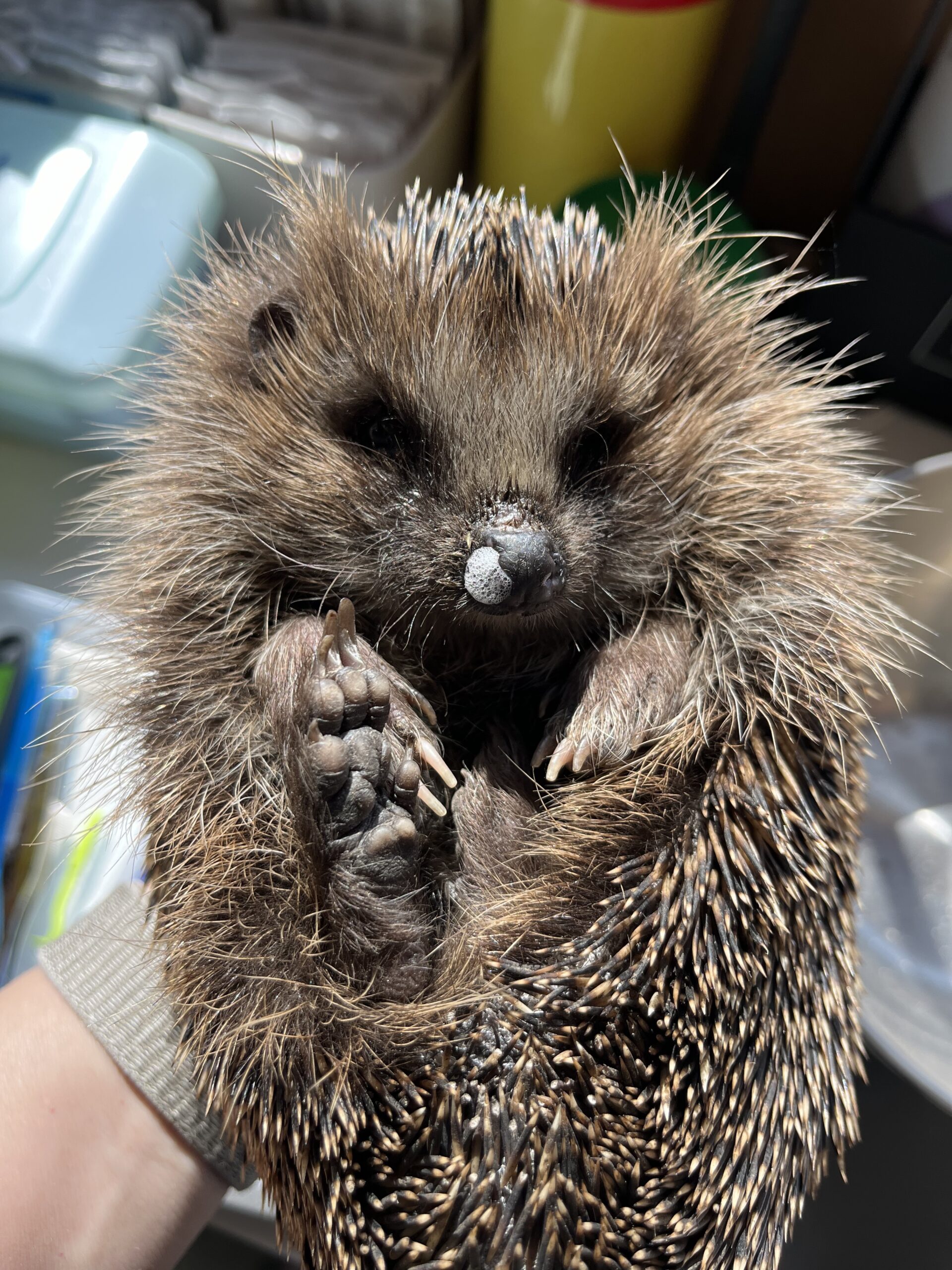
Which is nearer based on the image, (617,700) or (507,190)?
(617,700)

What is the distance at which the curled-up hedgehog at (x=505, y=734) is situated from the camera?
0.91 meters

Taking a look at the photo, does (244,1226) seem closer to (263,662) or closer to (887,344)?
(263,662)

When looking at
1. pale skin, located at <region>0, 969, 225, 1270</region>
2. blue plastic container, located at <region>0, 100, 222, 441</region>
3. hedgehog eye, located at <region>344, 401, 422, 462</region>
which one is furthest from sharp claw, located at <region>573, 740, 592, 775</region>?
blue plastic container, located at <region>0, 100, 222, 441</region>

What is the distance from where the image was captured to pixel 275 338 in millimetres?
1124

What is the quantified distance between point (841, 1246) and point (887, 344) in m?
1.83

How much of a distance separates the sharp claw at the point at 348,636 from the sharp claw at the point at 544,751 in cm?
25

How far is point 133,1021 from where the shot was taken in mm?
1308

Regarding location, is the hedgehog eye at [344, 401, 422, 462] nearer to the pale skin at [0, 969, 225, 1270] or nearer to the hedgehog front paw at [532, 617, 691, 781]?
the hedgehog front paw at [532, 617, 691, 781]

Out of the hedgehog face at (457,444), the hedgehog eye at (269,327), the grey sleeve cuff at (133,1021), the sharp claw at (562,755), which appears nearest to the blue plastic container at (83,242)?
the hedgehog eye at (269,327)

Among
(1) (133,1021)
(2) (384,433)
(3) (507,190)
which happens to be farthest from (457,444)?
(3) (507,190)

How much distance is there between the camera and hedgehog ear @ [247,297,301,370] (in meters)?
1.13

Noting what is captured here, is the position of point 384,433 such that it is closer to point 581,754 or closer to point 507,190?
point 581,754

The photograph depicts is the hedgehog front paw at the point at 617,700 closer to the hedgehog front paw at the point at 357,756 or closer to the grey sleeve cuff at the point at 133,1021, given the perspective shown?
the hedgehog front paw at the point at 357,756

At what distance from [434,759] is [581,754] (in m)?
0.18
